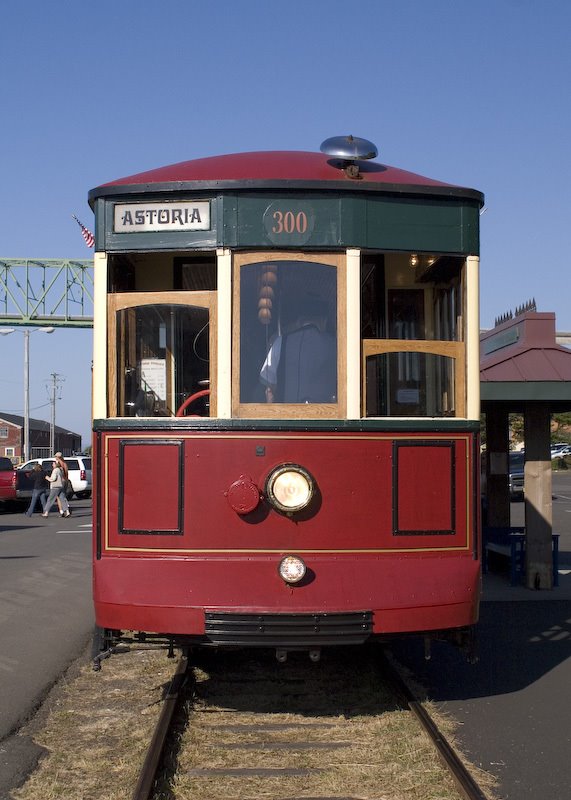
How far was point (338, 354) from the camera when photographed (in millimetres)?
5379

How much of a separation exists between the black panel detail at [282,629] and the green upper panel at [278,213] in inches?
77.7

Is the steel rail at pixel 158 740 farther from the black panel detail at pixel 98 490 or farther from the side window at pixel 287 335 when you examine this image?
the side window at pixel 287 335

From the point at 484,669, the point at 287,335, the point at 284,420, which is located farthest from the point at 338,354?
the point at 484,669

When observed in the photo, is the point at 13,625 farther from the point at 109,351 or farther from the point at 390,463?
the point at 390,463

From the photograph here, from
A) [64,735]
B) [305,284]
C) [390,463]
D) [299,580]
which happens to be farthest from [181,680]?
Result: [305,284]

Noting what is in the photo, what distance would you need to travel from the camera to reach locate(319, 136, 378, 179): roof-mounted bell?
5580mm

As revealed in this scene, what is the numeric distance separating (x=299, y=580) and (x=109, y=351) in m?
1.64

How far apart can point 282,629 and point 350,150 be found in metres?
2.67

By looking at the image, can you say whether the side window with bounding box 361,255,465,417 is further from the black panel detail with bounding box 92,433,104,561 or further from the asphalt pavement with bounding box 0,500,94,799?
the asphalt pavement with bounding box 0,500,94,799

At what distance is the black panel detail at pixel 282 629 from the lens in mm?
5043

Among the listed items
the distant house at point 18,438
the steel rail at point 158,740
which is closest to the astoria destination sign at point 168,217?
the steel rail at point 158,740

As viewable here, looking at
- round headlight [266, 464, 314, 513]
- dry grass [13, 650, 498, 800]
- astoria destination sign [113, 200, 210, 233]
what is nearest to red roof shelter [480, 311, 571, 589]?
dry grass [13, 650, 498, 800]

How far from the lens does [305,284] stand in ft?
17.6

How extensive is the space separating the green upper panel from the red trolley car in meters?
0.01
